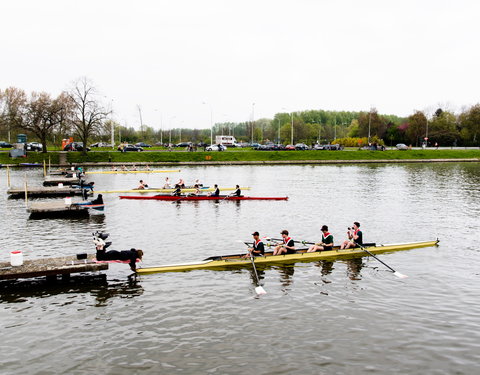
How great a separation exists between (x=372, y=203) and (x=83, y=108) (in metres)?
70.9

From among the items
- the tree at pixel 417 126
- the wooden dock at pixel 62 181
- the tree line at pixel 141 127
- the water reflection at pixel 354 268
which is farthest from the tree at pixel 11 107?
the tree at pixel 417 126

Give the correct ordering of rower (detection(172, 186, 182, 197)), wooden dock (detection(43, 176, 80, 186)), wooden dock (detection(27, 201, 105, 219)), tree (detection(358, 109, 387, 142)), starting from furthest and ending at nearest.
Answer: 1. tree (detection(358, 109, 387, 142))
2. wooden dock (detection(43, 176, 80, 186))
3. rower (detection(172, 186, 182, 197))
4. wooden dock (detection(27, 201, 105, 219))

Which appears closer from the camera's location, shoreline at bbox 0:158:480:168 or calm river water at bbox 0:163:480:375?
calm river water at bbox 0:163:480:375

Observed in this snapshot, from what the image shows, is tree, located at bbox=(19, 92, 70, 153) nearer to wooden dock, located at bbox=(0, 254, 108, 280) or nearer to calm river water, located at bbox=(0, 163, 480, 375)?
calm river water, located at bbox=(0, 163, 480, 375)

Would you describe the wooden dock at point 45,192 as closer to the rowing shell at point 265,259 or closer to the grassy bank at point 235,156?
the rowing shell at point 265,259

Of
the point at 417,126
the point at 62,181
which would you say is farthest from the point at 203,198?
the point at 417,126

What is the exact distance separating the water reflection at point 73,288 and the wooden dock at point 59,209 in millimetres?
17262

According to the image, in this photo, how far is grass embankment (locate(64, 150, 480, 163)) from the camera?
8944 centimetres

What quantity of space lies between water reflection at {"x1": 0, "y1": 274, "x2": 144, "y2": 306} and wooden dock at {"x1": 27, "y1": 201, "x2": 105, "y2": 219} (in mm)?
17262

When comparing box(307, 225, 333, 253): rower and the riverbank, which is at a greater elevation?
the riverbank

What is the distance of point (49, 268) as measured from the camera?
18.3m

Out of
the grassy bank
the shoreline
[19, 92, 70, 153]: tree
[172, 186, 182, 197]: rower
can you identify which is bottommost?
[172, 186, 182, 197]: rower

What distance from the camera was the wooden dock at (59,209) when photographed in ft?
114

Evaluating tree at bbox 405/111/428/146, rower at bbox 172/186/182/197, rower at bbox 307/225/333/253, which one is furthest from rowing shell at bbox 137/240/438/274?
tree at bbox 405/111/428/146
